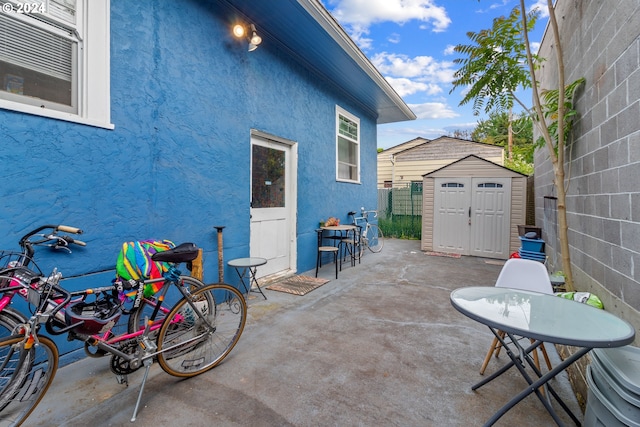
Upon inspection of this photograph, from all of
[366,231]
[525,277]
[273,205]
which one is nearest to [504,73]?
[525,277]

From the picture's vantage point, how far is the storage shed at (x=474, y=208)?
6355mm

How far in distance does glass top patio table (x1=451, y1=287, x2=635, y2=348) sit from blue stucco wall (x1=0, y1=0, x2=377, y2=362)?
2654mm

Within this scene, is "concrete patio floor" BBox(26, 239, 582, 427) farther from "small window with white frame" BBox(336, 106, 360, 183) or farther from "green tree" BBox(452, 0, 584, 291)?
"small window with white frame" BBox(336, 106, 360, 183)

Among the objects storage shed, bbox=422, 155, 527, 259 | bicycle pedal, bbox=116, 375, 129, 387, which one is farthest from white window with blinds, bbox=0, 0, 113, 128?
storage shed, bbox=422, 155, 527, 259

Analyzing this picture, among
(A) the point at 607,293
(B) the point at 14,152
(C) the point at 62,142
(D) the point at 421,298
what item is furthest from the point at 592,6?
(B) the point at 14,152

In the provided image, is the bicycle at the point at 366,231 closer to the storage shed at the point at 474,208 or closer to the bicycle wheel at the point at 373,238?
the bicycle wheel at the point at 373,238

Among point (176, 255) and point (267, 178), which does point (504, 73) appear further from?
point (176, 255)

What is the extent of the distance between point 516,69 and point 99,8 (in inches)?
162

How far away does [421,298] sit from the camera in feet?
12.7

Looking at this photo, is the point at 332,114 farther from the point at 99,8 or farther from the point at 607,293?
the point at 607,293

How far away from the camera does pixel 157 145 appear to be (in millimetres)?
2791

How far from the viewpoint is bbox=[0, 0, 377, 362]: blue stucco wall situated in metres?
2.08

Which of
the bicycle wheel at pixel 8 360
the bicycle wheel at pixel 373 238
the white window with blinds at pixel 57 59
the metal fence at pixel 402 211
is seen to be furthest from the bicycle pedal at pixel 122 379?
the metal fence at pixel 402 211

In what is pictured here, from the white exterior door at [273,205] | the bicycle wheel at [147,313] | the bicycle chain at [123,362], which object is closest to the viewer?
the bicycle chain at [123,362]
